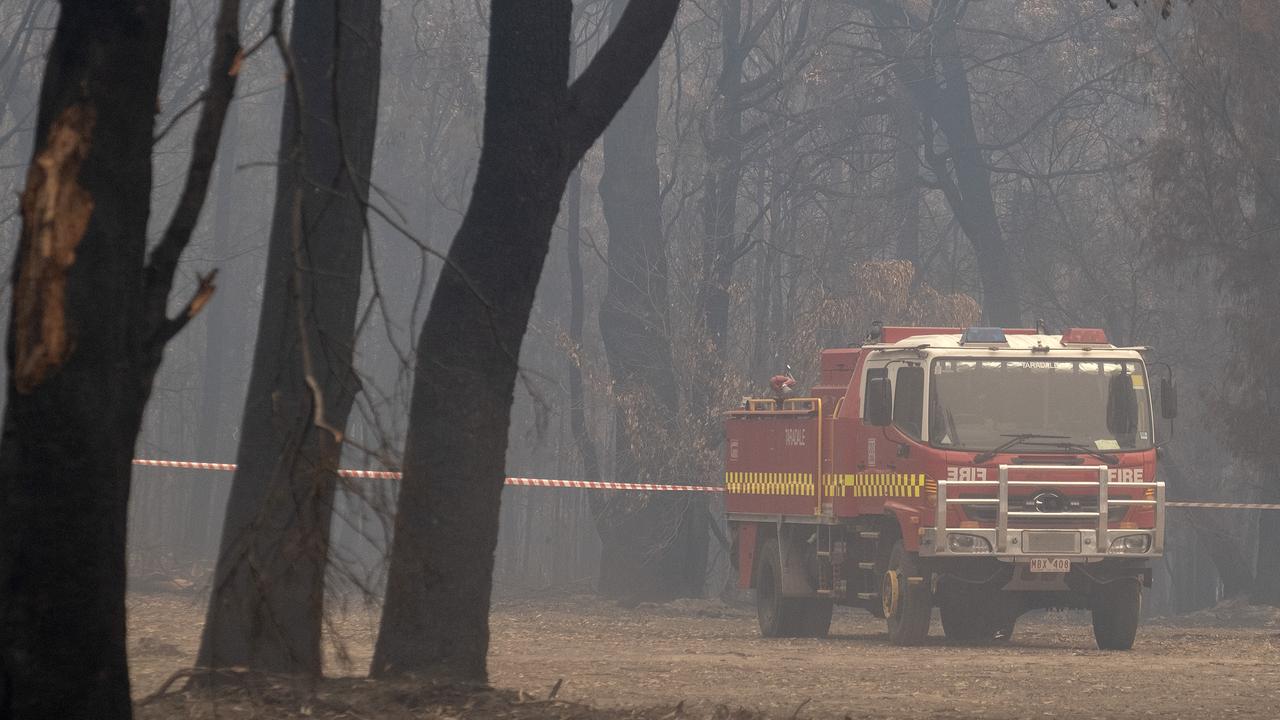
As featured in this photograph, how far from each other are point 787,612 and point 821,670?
18.9ft

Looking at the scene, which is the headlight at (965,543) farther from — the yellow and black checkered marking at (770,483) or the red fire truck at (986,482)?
the yellow and black checkered marking at (770,483)

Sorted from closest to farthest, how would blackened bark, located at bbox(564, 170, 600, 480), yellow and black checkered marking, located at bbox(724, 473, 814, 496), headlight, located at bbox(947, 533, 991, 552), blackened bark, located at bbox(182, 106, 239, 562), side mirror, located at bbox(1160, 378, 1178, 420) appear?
headlight, located at bbox(947, 533, 991, 552), side mirror, located at bbox(1160, 378, 1178, 420), yellow and black checkered marking, located at bbox(724, 473, 814, 496), blackened bark, located at bbox(564, 170, 600, 480), blackened bark, located at bbox(182, 106, 239, 562)

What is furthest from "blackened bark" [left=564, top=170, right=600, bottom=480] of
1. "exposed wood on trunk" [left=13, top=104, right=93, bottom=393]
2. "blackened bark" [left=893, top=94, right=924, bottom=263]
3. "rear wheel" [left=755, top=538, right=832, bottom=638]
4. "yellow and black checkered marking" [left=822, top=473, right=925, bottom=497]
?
"exposed wood on trunk" [left=13, top=104, right=93, bottom=393]

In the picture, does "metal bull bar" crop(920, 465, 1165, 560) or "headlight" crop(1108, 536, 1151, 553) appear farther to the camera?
"headlight" crop(1108, 536, 1151, 553)

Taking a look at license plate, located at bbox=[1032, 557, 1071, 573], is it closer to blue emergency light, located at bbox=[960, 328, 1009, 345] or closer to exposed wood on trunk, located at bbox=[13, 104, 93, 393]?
blue emergency light, located at bbox=[960, 328, 1009, 345]

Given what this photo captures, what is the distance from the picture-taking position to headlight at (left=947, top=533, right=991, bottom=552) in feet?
64.6

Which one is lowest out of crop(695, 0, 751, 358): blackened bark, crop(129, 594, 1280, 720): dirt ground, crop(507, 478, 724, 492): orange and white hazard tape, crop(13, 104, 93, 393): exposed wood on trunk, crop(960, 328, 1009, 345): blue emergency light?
crop(129, 594, 1280, 720): dirt ground

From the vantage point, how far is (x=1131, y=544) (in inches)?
790

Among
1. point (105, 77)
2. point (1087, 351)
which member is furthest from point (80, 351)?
point (1087, 351)

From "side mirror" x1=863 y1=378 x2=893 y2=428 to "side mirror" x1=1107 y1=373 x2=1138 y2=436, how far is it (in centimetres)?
228

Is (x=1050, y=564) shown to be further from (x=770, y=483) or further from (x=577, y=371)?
(x=577, y=371)

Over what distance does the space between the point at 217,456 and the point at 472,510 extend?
127 ft

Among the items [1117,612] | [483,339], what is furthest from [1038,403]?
[483,339]

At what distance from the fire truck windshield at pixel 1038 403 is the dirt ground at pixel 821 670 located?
2142 mm
